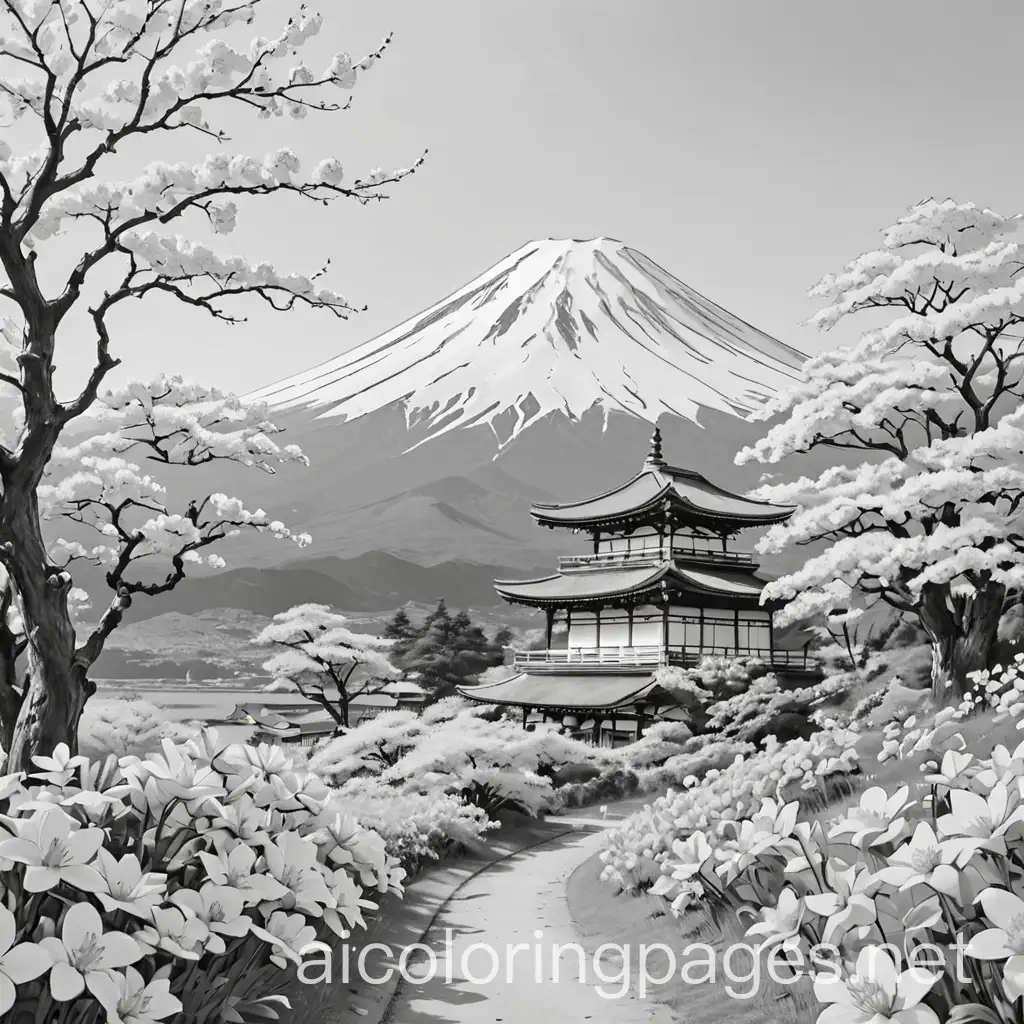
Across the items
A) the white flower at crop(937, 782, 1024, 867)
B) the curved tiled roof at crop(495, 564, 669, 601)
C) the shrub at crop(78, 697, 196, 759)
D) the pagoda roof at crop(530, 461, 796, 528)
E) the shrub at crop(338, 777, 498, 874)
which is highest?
the pagoda roof at crop(530, 461, 796, 528)

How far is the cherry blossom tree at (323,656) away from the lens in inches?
878

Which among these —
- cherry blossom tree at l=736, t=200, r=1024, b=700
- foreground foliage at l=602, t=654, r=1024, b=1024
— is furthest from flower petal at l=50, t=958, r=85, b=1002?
cherry blossom tree at l=736, t=200, r=1024, b=700

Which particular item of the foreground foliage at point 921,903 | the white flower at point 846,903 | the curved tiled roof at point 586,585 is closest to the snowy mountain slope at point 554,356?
the curved tiled roof at point 586,585

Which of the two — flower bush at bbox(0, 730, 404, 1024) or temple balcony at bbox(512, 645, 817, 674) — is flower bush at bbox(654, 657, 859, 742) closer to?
temple balcony at bbox(512, 645, 817, 674)

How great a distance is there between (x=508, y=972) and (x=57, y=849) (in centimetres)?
334

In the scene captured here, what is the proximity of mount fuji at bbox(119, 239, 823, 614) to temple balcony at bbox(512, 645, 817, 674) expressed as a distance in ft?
40.4

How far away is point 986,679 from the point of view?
9.38 meters

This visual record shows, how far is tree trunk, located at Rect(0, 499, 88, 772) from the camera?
6.06 meters

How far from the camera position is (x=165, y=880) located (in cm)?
178

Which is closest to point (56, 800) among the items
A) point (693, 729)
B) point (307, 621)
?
point (693, 729)

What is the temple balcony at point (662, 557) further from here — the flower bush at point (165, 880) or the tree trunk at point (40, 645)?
the flower bush at point (165, 880)

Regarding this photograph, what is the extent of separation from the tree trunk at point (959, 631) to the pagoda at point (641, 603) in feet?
25.8

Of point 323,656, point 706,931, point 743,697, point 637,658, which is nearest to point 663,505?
point 637,658

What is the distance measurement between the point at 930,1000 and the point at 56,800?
1725 mm
